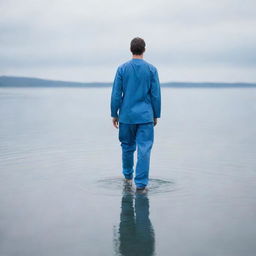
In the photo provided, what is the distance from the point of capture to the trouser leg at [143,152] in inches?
258

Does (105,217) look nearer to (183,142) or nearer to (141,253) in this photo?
(141,253)

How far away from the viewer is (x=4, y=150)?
10398 millimetres

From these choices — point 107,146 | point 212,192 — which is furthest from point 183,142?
point 212,192

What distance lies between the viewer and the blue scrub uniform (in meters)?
6.59

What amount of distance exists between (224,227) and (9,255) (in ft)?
6.55

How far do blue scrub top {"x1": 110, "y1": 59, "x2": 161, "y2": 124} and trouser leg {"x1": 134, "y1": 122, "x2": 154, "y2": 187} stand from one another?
0.12 metres

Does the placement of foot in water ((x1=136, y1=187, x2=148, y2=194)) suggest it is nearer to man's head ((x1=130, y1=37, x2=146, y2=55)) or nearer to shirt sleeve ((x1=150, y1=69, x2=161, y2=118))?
shirt sleeve ((x1=150, y1=69, x2=161, y2=118))

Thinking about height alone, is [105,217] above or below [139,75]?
below

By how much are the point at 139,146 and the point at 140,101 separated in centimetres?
57

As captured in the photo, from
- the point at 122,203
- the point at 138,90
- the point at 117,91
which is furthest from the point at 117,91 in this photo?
the point at 122,203

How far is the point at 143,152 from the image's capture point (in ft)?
21.6

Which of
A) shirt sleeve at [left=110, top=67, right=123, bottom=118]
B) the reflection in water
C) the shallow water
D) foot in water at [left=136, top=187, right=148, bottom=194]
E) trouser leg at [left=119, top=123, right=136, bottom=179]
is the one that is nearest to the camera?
the reflection in water

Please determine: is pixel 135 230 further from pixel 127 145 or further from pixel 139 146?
pixel 127 145

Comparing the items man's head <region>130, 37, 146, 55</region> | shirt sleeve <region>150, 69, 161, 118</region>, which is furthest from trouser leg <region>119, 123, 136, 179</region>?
man's head <region>130, 37, 146, 55</region>
